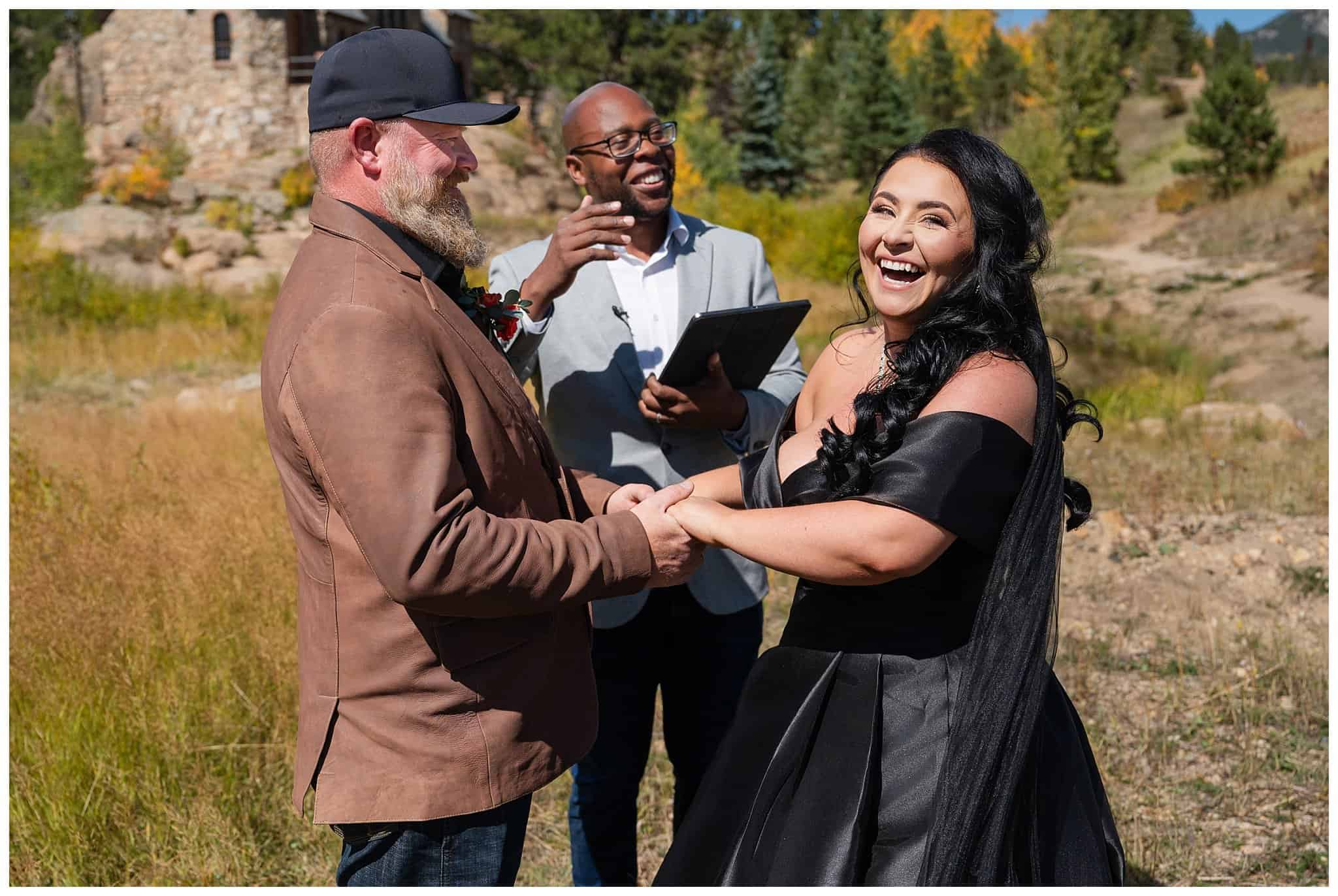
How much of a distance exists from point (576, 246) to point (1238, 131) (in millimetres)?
31597

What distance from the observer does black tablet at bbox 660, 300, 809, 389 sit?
9.39 ft

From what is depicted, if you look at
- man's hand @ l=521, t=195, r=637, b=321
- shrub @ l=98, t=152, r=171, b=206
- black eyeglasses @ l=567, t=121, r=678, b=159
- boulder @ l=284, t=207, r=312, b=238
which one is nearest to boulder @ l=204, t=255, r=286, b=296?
boulder @ l=284, t=207, r=312, b=238

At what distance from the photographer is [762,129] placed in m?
36.1

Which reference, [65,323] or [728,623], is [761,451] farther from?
[65,323]

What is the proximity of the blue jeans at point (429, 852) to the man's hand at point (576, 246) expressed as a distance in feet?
4.50

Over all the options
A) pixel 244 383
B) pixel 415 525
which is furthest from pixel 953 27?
pixel 415 525

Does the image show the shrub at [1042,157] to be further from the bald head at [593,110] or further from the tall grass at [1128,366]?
the bald head at [593,110]

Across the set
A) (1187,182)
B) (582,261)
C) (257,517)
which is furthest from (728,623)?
(1187,182)

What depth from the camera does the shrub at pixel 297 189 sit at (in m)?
25.7

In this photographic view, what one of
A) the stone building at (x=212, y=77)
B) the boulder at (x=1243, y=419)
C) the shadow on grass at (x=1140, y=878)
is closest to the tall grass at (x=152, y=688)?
the shadow on grass at (x=1140, y=878)

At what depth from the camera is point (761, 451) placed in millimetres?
2682

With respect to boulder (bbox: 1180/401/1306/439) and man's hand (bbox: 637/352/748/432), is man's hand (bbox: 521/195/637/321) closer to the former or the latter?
man's hand (bbox: 637/352/748/432)

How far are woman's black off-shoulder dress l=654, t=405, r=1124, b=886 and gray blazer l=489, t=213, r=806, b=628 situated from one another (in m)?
0.78

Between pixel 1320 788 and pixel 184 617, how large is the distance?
4547 millimetres
